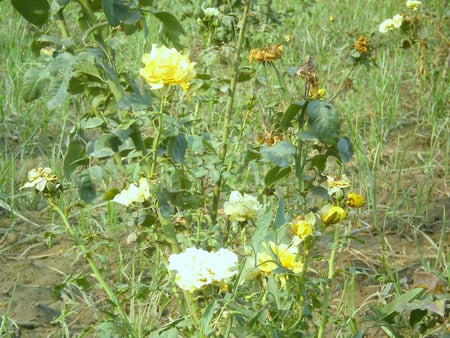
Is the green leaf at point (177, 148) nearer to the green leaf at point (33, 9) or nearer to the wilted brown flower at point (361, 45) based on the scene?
the green leaf at point (33, 9)

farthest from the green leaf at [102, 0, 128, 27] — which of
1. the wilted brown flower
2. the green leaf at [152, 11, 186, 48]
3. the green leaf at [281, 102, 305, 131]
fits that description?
the wilted brown flower

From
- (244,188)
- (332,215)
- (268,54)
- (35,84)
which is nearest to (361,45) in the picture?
(244,188)

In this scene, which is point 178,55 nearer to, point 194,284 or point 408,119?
point 194,284

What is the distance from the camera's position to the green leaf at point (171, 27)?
1.51m

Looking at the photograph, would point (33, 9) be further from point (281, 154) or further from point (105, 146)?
point (281, 154)

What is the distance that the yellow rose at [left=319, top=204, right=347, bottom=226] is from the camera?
56.0 inches

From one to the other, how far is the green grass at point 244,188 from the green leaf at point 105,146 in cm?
3

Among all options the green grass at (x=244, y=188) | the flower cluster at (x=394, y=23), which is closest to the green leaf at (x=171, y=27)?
the green grass at (x=244, y=188)

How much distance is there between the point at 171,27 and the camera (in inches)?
60.7

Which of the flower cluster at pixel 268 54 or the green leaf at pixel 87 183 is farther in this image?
the flower cluster at pixel 268 54

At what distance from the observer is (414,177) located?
3.11m

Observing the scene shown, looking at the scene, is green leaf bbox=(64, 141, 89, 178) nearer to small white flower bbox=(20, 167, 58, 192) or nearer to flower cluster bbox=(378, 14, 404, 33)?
small white flower bbox=(20, 167, 58, 192)

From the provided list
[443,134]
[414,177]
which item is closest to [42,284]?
[414,177]

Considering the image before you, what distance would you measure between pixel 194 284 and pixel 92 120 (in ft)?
1.37
